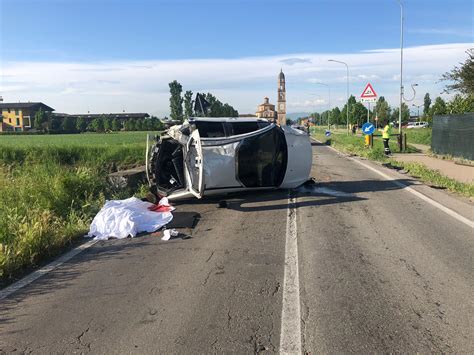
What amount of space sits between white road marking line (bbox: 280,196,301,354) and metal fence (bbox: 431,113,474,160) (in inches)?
535

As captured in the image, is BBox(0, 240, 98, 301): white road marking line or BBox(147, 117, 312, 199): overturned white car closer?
BBox(0, 240, 98, 301): white road marking line

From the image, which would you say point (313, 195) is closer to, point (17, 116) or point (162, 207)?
point (162, 207)

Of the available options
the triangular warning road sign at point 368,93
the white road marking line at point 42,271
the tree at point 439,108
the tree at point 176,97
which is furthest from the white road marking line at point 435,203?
the tree at point 176,97

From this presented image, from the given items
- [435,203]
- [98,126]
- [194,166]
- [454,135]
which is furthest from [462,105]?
[98,126]

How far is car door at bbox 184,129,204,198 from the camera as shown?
832 cm

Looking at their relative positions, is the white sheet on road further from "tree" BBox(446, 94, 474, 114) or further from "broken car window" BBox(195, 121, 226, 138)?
"tree" BBox(446, 94, 474, 114)

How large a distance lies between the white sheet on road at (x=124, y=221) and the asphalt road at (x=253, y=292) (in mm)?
334

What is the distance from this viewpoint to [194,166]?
886cm

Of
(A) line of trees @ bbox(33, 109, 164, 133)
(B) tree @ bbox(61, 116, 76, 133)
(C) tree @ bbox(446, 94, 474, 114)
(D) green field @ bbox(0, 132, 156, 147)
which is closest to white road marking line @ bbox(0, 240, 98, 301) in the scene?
(D) green field @ bbox(0, 132, 156, 147)

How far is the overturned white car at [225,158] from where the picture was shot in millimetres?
8867

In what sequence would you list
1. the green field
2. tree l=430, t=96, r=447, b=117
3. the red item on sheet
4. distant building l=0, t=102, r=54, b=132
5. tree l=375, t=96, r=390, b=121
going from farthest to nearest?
distant building l=0, t=102, r=54, b=132 → tree l=375, t=96, r=390, b=121 → tree l=430, t=96, r=447, b=117 → the green field → the red item on sheet

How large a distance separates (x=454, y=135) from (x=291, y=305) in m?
17.5

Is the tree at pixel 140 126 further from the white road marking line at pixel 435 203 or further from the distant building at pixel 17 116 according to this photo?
the white road marking line at pixel 435 203

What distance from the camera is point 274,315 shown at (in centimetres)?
402
